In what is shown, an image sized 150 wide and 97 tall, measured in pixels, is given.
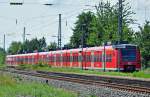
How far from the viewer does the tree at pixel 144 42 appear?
2228 inches

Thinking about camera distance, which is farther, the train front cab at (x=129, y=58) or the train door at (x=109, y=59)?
the train door at (x=109, y=59)

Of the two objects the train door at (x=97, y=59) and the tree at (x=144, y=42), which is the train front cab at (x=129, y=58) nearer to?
the train door at (x=97, y=59)

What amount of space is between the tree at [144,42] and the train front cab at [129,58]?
35.2 ft

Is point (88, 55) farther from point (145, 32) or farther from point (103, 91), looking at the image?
point (103, 91)

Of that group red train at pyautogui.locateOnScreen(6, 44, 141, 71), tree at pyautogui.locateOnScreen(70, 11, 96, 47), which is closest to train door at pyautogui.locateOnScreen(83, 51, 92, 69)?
red train at pyautogui.locateOnScreen(6, 44, 141, 71)

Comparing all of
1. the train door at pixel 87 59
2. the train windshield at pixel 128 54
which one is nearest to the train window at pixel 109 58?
the train windshield at pixel 128 54

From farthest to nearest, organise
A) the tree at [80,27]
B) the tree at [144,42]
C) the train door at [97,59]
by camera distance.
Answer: the tree at [80,27]
the tree at [144,42]
the train door at [97,59]

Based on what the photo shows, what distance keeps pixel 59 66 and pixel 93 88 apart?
1531 inches

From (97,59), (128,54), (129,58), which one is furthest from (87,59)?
(128,54)

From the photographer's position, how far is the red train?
44719 mm

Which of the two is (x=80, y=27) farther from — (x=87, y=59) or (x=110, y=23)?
(x=87, y=59)

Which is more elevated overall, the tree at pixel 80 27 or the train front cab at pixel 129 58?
the tree at pixel 80 27

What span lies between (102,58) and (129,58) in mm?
2942

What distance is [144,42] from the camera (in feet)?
189
